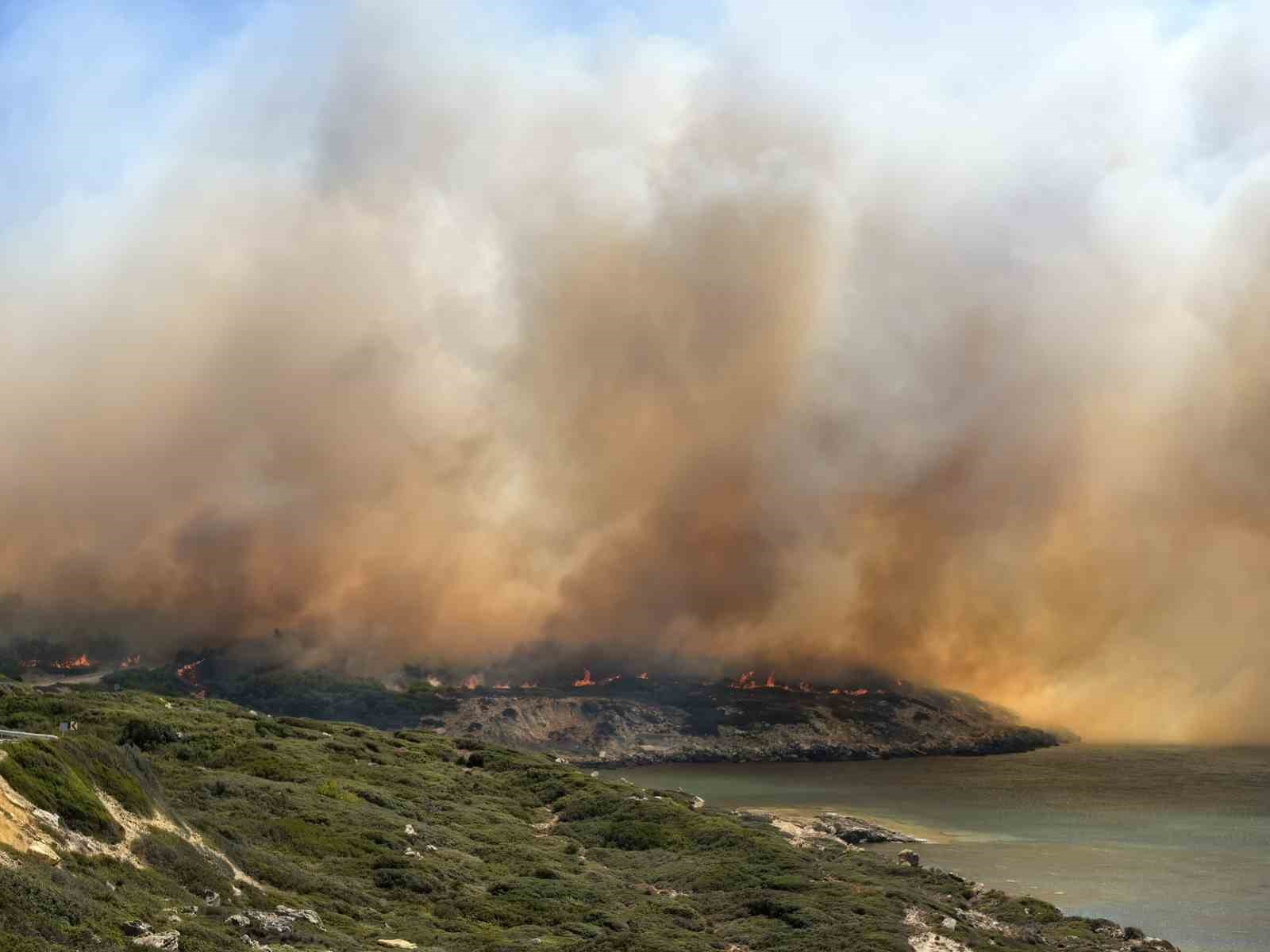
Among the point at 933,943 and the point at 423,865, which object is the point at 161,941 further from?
the point at 933,943

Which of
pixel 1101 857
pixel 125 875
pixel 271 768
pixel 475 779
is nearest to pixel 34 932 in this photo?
pixel 125 875

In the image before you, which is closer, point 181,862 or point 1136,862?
point 181,862

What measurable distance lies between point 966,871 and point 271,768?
3154 inches

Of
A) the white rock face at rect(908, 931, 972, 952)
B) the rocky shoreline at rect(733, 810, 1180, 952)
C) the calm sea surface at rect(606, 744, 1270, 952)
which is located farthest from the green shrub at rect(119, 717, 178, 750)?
the calm sea surface at rect(606, 744, 1270, 952)

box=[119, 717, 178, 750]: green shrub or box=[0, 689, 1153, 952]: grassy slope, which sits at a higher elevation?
box=[119, 717, 178, 750]: green shrub

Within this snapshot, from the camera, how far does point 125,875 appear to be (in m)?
51.8

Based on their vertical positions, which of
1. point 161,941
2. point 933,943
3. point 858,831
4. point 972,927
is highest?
point 161,941

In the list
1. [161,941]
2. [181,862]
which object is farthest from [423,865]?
[161,941]

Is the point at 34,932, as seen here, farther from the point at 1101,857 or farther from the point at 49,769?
the point at 1101,857

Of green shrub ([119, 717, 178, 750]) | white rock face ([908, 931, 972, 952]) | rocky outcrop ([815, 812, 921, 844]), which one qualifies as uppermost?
green shrub ([119, 717, 178, 750])

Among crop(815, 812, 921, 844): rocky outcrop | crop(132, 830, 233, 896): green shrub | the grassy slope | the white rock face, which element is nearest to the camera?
the grassy slope

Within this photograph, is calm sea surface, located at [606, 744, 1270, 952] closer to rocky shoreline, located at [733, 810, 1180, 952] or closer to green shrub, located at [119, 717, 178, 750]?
rocky shoreline, located at [733, 810, 1180, 952]

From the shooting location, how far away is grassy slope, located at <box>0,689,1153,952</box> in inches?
2074

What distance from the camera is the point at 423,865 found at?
81.6 metres
